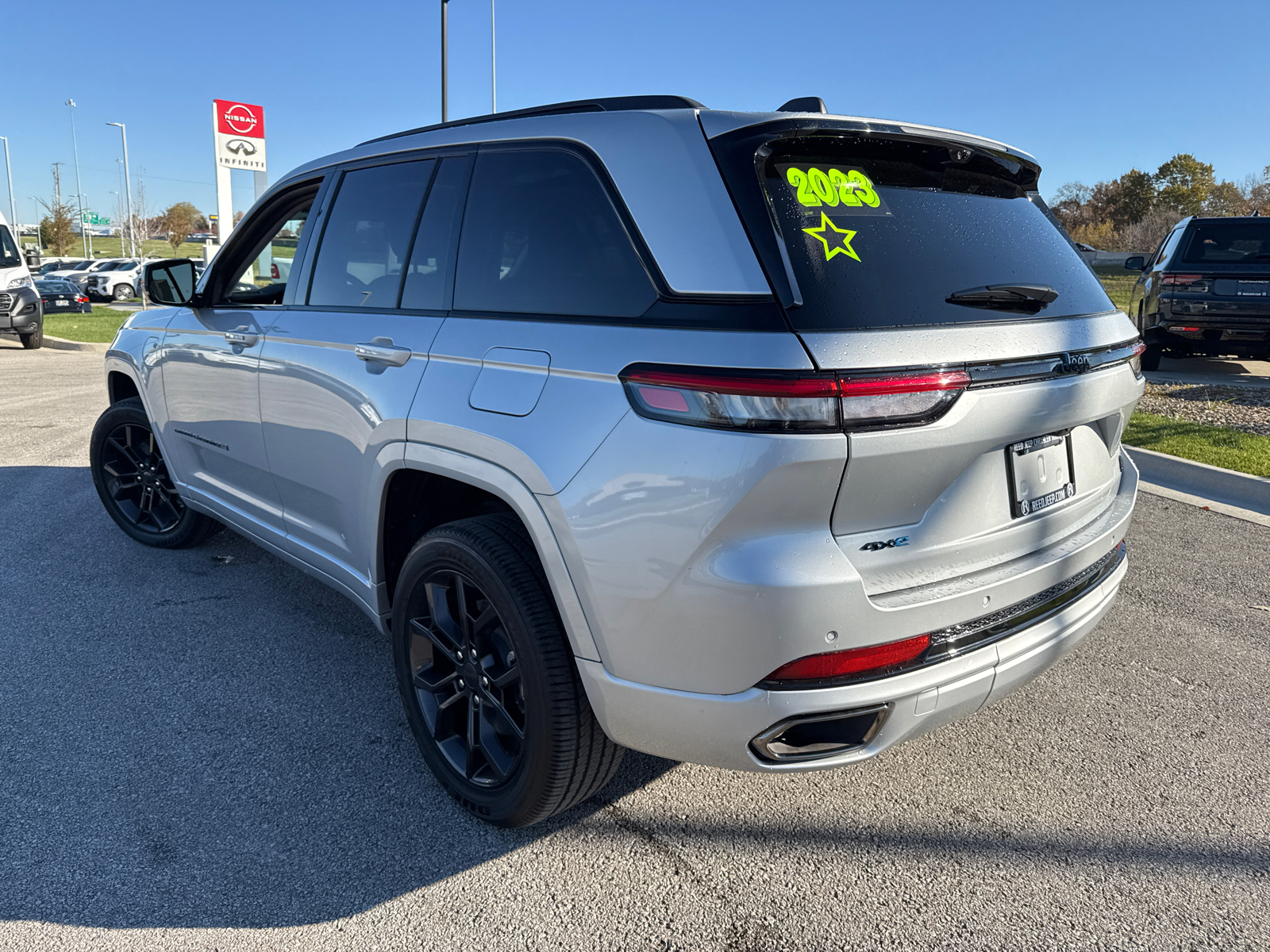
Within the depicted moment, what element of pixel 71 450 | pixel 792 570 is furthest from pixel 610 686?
pixel 71 450

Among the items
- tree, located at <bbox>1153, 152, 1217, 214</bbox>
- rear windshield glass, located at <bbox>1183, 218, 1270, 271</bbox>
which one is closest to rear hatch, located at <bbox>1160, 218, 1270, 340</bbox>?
rear windshield glass, located at <bbox>1183, 218, 1270, 271</bbox>

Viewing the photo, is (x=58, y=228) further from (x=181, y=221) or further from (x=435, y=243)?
(x=435, y=243)

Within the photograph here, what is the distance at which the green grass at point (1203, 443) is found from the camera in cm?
618

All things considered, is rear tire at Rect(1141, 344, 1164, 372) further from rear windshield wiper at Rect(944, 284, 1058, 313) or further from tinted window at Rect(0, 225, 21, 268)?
tinted window at Rect(0, 225, 21, 268)

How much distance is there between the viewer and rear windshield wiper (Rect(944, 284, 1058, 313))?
6.98ft

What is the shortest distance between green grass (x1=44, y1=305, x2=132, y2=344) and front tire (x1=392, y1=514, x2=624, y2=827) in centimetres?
1479

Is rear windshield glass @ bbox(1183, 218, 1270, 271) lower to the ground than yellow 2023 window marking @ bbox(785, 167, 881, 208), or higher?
higher

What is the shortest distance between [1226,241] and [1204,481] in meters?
5.44

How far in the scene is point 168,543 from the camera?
4.69 metres

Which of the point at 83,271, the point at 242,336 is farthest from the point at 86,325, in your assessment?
the point at 83,271

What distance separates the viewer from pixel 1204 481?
19.6 feet

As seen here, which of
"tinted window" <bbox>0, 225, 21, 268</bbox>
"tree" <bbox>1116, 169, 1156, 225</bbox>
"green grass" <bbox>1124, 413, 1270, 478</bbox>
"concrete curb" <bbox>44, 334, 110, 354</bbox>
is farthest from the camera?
"tree" <bbox>1116, 169, 1156, 225</bbox>

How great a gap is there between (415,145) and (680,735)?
2.09 meters

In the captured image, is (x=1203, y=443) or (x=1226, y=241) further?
(x=1226, y=241)
